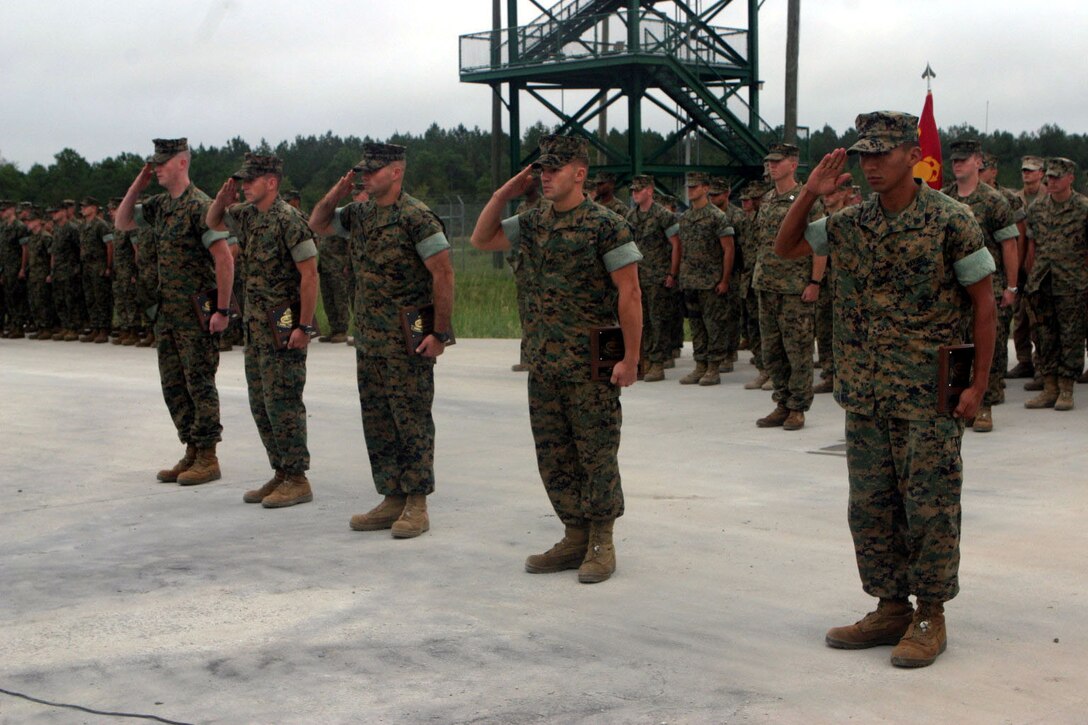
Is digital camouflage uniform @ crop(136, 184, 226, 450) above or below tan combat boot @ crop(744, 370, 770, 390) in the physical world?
above

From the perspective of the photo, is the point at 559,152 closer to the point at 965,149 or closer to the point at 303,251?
the point at 303,251

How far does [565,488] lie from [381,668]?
1687 millimetres

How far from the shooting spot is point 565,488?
21.7ft

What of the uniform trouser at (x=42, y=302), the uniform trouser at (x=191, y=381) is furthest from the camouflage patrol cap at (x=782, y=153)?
the uniform trouser at (x=42, y=302)

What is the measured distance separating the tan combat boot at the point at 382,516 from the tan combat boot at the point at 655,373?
22.1 ft

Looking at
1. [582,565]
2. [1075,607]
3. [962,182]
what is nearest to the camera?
[1075,607]

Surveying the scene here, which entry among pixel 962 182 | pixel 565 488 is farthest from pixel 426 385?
pixel 962 182

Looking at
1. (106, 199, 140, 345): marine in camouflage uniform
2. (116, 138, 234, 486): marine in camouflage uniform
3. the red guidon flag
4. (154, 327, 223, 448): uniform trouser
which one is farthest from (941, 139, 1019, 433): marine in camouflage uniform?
(106, 199, 140, 345): marine in camouflage uniform

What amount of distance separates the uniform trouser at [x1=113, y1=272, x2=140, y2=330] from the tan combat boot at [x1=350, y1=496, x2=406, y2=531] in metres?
13.5

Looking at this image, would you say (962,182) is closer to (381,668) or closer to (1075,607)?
(1075,607)

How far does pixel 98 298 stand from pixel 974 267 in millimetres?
18343

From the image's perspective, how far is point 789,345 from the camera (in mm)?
10945

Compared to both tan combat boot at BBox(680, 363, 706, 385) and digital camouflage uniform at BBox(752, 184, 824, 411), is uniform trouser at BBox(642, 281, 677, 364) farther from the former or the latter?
digital camouflage uniform at BBox(752, 184, 824, 411)

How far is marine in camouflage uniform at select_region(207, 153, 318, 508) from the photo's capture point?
8078mm
